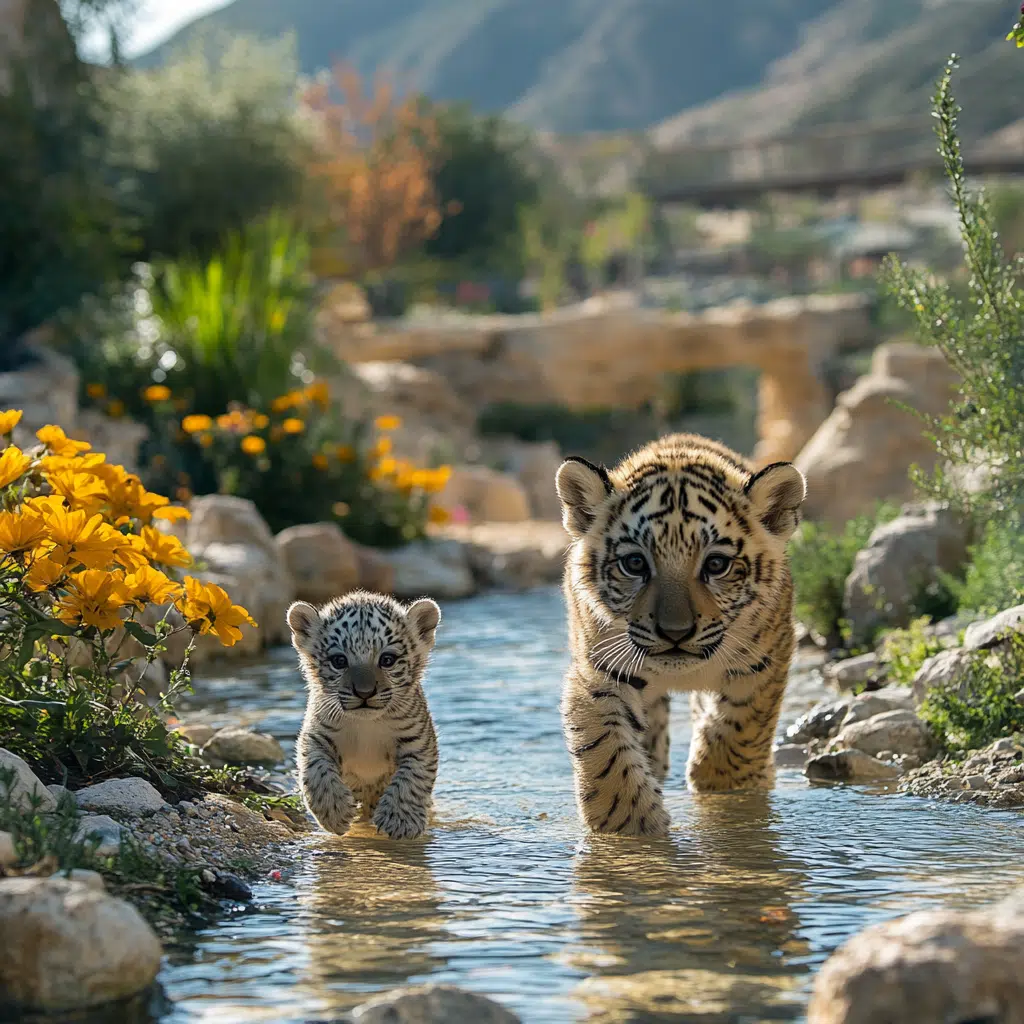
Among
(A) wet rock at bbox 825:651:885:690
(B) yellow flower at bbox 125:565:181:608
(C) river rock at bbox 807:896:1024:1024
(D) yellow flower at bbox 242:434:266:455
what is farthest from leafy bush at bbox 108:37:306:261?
(C) river rock at bbox 807:896:1024:1024

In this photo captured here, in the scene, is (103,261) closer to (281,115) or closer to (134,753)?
(281,115)

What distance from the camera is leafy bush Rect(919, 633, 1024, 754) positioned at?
6898 millimetres

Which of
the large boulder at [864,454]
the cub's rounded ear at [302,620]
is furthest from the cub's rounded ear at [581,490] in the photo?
the large boulder at [864,454]

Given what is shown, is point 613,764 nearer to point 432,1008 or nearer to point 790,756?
point 790,756

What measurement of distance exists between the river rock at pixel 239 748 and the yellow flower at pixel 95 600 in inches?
74.9

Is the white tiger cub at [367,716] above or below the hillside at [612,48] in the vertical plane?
below

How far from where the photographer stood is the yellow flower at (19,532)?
5.30 meters

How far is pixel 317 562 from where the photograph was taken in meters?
13.3

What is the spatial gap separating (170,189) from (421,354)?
5.82m

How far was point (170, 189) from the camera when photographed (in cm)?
2462

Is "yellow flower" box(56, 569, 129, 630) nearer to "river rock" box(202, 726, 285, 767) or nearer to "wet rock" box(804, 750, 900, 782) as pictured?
"river rock" box(202, 726, 285, 767)

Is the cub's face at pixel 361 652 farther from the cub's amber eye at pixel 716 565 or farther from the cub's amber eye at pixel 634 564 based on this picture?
the cub's amber eye at pixel 716 565

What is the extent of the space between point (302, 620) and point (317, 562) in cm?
687

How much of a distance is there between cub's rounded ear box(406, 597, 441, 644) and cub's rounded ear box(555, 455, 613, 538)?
767 millimetres
